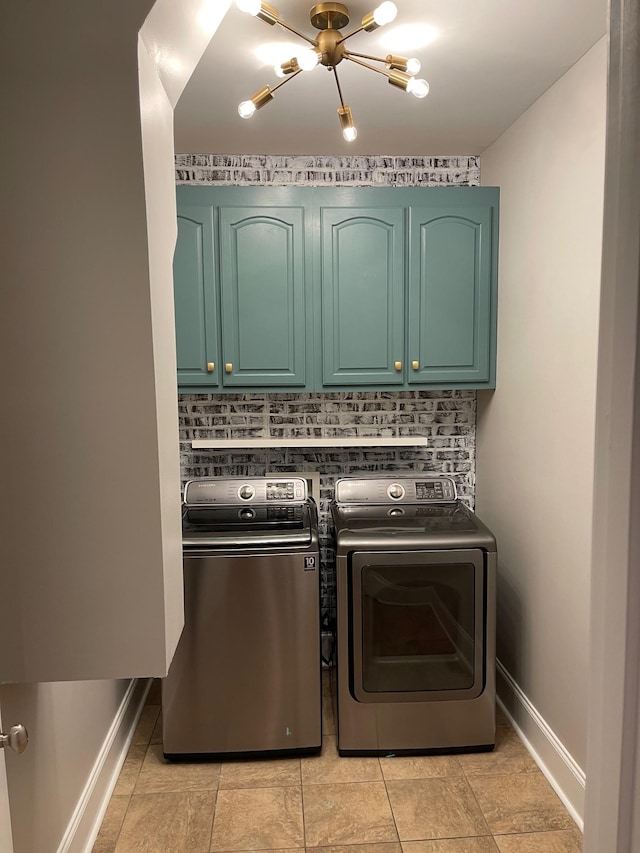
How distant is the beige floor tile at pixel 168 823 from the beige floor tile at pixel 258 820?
42 mm

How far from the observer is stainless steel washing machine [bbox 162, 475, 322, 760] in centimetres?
229

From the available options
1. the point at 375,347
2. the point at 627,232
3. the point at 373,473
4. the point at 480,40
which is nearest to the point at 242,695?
the point at 373,473

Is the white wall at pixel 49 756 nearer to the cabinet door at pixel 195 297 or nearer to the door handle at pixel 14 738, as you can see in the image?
the door handle at pixel 14 738

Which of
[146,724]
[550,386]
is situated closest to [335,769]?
[146,724]

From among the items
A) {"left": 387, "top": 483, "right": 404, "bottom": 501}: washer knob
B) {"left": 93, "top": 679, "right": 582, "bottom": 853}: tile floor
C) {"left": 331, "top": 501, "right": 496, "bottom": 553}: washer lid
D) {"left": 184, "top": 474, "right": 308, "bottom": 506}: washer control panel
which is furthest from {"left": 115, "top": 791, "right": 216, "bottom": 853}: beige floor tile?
{"left": 387, "top": 483, "right": 404, "bottom": 501}: washer knob

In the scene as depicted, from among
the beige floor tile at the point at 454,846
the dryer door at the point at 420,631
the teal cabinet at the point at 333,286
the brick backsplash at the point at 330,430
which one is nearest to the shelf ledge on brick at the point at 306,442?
the brick backsplash at the point at 330,430

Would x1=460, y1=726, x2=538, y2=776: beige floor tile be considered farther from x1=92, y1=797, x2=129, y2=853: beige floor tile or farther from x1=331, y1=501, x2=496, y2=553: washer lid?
x1=92, y1=797, x2=129, y2=853: beige floor tile

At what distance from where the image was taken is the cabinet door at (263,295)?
8.54ft

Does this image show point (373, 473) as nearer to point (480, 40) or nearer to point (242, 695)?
point (242, 695)

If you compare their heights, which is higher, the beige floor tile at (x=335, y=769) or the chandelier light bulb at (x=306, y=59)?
the chandelier light bulb at (x=306, y=59)

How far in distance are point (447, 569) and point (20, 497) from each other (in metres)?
1.74

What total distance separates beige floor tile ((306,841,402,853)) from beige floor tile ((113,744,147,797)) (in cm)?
73

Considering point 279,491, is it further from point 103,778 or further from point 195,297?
point 103,778

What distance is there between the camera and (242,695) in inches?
92.0
